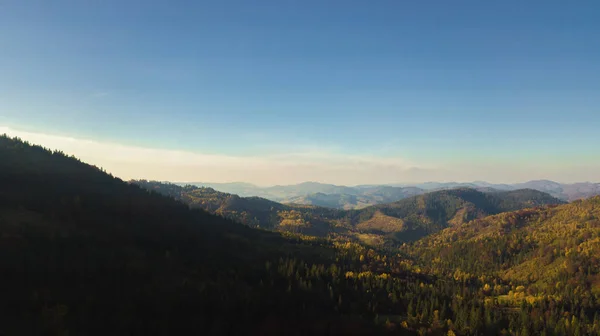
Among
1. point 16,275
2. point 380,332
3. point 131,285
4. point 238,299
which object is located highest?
point 16,275

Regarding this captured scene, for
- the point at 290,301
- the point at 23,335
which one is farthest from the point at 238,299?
the point at 23,335

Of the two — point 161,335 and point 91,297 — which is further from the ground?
point 91,297

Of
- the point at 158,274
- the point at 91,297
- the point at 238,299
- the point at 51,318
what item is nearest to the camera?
the point at 51,318

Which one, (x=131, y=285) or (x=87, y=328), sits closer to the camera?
(x=87, y=328)

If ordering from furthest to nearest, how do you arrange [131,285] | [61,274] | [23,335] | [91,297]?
[131,285] → [61,274] → [91,297] → [23,335]

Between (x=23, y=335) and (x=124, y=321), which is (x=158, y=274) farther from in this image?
(x=23, y=335)

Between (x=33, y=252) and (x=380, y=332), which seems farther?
(x=380, y=332)

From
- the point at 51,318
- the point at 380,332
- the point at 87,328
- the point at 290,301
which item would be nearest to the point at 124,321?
the point at 87,328

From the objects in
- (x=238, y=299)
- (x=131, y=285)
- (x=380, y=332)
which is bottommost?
(x=380, y=332)

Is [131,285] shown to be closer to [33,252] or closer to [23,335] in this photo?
[33,252]
